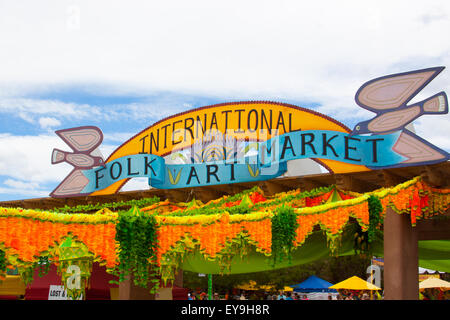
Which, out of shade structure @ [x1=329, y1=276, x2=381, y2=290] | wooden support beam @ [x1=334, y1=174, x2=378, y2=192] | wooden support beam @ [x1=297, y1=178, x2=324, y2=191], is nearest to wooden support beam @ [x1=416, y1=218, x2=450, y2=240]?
wooden support beam @ [x1=334, y1=174, x2=378, y2=192]

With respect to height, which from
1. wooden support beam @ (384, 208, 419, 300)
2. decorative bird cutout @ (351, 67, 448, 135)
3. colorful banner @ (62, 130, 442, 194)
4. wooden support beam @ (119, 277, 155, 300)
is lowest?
wooden support beam @ (119, 277, 155, 300)

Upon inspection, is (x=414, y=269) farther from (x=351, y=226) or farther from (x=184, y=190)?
(x=184, y=190)

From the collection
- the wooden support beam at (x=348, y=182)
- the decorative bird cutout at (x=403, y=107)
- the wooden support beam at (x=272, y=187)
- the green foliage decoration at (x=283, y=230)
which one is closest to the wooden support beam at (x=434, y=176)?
the decorative bird cutout at (x=403, y=107)

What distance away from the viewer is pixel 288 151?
1023 cm

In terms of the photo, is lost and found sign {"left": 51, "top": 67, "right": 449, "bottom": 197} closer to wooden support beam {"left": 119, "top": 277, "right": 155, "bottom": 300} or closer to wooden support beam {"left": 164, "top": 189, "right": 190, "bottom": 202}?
wooden support beam {"left": 164, "top": 189, "right": 190, "bottom": 202}

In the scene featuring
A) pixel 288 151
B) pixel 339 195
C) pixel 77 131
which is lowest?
pixel 339 195

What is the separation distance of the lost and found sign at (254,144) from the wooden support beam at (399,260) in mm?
1127

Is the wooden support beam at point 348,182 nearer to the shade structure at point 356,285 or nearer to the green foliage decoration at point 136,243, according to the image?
the green foliage decoration at point 136,243

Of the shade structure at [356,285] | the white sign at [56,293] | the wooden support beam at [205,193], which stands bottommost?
the shade structure at [356,285]

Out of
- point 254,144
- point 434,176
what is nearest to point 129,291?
point 254,144

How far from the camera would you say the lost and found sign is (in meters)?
9.31

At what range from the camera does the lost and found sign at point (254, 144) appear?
30.6ft
